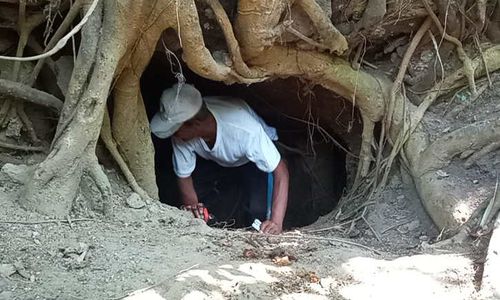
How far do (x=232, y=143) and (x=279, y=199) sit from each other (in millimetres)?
426

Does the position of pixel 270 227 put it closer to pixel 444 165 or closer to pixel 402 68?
pixel 444 165

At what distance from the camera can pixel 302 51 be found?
3793mm

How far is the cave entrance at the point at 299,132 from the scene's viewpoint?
4535 mm

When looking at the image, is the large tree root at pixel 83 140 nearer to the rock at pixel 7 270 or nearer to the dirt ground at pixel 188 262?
the dirt ground at pixel 188 262

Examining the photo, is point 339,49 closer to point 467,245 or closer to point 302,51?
point 302,51

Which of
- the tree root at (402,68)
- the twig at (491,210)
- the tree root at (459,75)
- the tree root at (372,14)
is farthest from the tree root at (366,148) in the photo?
the twig at (491,210)

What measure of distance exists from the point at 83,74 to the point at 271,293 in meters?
1.35

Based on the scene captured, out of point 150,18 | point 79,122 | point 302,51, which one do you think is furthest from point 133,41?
point 302,51

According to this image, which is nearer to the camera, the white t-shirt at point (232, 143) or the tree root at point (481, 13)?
the tree root at point (481, 13)

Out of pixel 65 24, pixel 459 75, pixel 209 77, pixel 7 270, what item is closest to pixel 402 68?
pixel 459 75

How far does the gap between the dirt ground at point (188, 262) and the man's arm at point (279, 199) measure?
643 millimetres

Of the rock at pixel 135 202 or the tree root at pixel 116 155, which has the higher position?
the tree root at pixel 116 155

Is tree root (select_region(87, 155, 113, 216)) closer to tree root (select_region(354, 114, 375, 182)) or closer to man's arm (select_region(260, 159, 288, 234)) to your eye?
man's arm (select_region(260, 159, 288, 234))

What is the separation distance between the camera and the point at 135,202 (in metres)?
3.26
